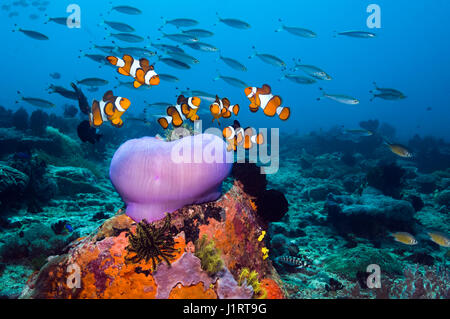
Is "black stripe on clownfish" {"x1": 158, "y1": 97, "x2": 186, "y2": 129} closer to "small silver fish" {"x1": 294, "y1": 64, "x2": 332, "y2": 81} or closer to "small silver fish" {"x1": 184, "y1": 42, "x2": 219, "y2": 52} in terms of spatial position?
"small silver fish" {"x1": 294, "y1": 64, "x2": 332, "y2": 81}

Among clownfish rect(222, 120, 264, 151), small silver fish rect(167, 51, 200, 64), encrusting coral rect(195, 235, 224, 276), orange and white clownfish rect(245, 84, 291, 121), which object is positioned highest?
small silver fish rect(167, 51, 200, 64)

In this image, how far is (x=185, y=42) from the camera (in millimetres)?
10188

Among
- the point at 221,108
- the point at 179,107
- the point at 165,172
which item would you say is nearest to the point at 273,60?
the point at 221,108

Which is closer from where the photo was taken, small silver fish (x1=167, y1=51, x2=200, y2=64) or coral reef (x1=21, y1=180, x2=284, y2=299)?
coral reef (x1=21, y1=180, x2=284, y2=299)

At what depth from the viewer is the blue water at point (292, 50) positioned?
10425 cm

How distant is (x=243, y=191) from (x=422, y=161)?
1907cm

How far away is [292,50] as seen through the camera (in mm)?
119812

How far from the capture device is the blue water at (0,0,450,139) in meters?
104

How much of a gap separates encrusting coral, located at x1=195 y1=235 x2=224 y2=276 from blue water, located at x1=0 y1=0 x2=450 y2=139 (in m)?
96.2

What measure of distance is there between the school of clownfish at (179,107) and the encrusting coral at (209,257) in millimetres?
1101

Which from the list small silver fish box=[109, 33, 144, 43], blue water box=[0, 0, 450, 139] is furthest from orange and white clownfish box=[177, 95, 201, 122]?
blue water box=[0, 0, 450, 139]

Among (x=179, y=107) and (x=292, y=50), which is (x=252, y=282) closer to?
(x=179, y=107)

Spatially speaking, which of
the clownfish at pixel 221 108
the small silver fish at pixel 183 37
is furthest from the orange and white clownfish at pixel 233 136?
the small silver fish at pixel 183 37
